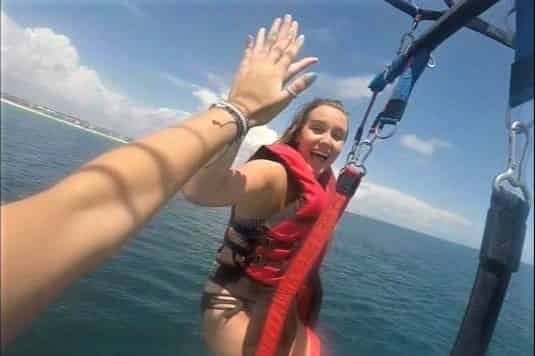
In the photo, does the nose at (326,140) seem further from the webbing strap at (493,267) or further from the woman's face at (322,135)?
the webbing strap at (493,267)

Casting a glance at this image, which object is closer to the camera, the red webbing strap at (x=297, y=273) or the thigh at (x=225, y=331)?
the red webbing strap at (x=297, y=273)

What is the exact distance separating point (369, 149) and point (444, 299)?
90.4 feet

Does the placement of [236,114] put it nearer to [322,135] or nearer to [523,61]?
[523,61]

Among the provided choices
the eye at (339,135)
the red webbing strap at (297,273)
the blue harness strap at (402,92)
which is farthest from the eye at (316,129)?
the red webbing strap at (297,273)

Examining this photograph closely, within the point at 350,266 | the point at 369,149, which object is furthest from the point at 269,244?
the point at 350,266

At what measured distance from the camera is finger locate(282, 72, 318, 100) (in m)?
1.27

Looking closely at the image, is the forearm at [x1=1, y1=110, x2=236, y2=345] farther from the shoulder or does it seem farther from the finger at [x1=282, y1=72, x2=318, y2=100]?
the shoulder

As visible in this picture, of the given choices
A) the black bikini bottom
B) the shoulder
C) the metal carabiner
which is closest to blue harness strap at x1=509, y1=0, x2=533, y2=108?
the metal carabiner

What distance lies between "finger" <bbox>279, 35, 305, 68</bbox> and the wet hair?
1.56m

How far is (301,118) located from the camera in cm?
300

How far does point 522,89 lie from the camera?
909mm

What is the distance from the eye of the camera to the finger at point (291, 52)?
1305 mm

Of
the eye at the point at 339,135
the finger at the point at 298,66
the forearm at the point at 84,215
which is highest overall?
the finger at the point at 298,66

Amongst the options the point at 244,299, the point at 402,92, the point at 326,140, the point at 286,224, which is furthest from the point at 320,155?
the point at 244,299
